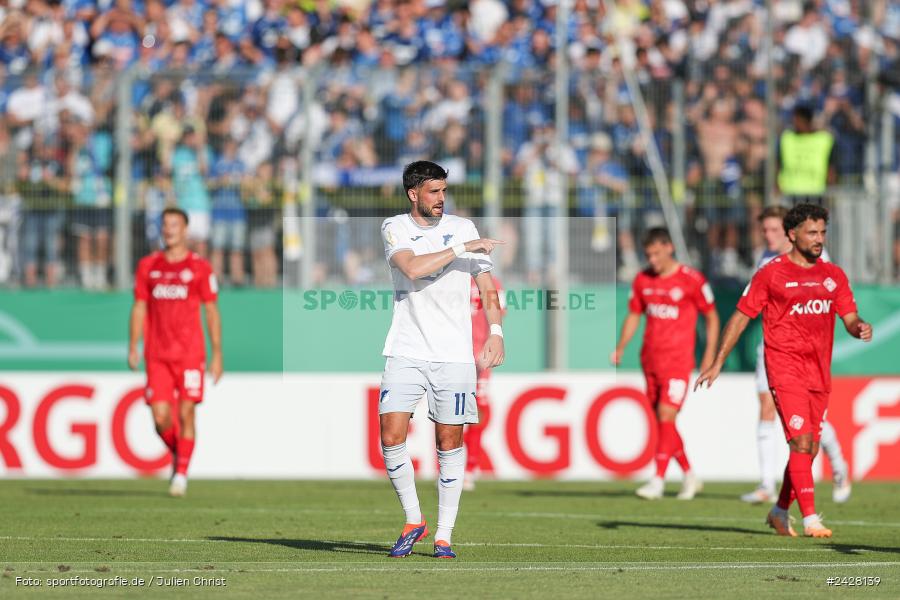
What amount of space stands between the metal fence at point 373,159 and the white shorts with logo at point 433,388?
974cm

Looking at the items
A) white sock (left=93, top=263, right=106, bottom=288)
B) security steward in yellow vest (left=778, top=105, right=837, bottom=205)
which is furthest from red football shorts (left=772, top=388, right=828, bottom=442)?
white sock (left=93, top=263, right=106, bottom=288)

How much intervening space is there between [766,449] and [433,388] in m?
6.26

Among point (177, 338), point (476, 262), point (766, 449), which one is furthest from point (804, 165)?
point (476, 262)

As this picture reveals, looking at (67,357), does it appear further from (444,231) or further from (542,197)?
(444,231)

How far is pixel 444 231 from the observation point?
992cm

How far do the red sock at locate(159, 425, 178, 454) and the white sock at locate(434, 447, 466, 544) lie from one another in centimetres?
603

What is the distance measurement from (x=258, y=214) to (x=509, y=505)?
6544 millimetres

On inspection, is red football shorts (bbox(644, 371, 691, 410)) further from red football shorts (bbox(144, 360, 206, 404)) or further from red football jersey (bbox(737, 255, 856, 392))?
red football shorts (bbox(144, 360, 206, 404))

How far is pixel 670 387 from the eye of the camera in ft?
51.3

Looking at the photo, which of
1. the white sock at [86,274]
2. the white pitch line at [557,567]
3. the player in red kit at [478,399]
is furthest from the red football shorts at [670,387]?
the white sock at [86,274]

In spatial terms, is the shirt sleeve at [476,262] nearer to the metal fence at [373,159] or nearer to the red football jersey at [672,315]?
the red football jersey at [672,315]

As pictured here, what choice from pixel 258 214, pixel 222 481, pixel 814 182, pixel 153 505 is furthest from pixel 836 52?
pixel 153 505

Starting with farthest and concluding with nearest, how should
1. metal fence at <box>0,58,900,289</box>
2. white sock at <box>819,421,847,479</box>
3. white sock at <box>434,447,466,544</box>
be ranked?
metal fence at <box>0,58,900,289</box>, white sock at <box>819,421,847,479</box>, white sock at <box>434,447,466,544</box>

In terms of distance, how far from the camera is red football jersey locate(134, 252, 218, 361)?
15.5m
